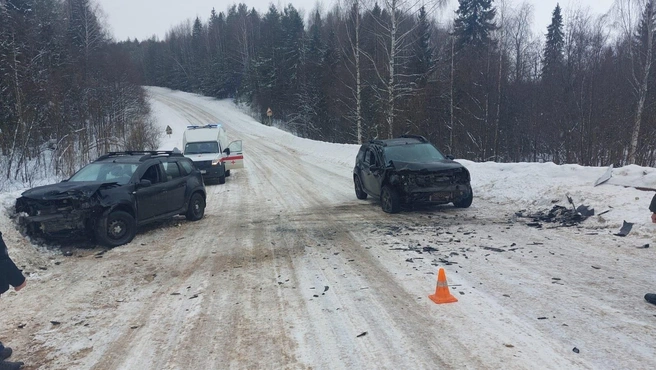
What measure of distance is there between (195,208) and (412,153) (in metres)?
5.87

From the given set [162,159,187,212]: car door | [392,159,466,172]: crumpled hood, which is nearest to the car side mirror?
[162,159,187,212]: car door

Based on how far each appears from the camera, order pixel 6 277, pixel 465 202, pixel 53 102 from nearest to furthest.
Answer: pixel 6 277
pixel 465 202
pixel 53 102

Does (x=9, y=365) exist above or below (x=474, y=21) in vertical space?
below

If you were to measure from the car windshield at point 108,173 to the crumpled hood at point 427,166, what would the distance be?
618cm

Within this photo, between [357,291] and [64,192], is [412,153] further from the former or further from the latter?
[64,192]

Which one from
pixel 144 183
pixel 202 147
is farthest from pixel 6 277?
pixel 202 147

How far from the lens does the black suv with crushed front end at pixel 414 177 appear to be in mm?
10500

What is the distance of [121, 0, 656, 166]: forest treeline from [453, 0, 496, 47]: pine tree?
0.31 feet

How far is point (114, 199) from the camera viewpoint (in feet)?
27.3

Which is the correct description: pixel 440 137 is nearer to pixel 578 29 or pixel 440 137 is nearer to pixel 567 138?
pixel 567 138

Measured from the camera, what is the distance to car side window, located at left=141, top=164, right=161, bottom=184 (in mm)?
9451

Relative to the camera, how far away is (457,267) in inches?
253

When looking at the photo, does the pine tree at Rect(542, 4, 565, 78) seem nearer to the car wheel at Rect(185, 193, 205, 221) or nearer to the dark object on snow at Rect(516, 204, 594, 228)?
the dark object on snow at Rect(516, 204, 594, 228)

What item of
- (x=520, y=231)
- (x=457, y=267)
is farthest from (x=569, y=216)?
(x=457, y=267)
